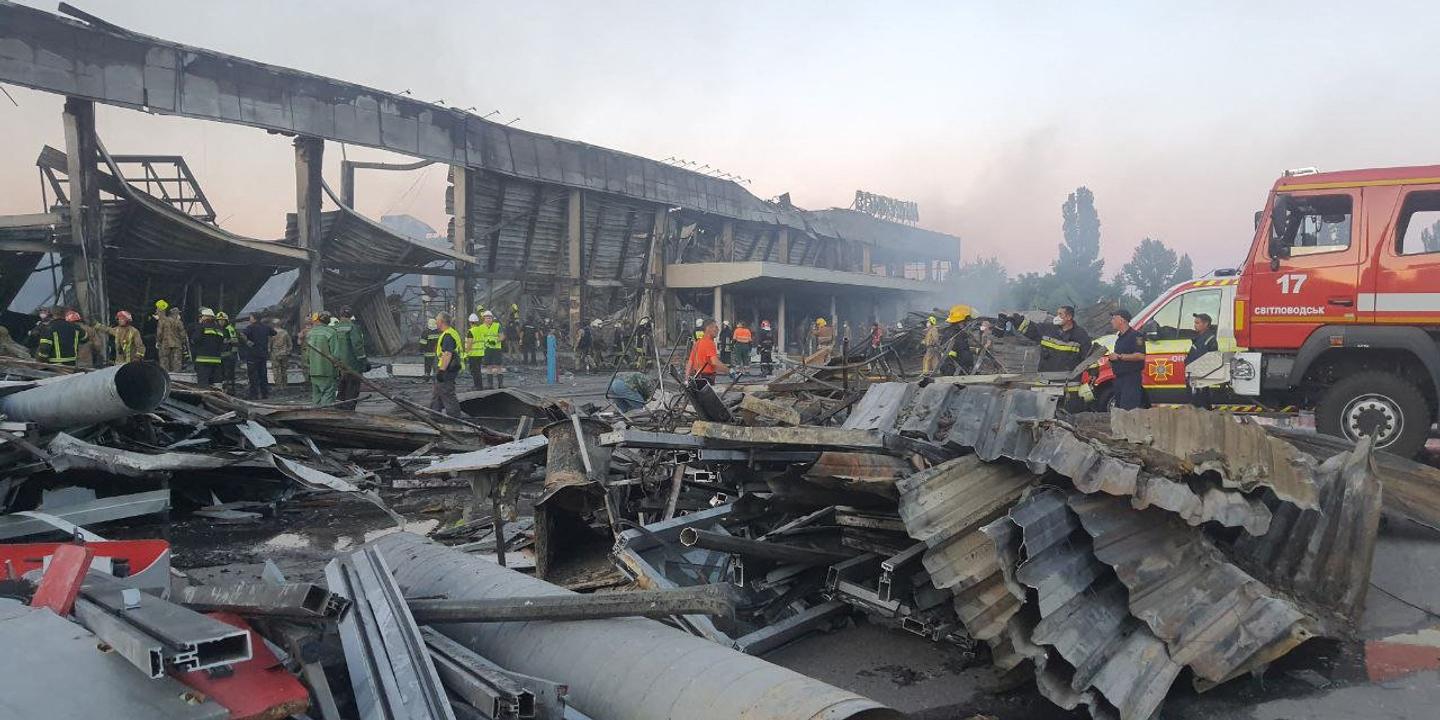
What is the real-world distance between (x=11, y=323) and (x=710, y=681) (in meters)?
19.1

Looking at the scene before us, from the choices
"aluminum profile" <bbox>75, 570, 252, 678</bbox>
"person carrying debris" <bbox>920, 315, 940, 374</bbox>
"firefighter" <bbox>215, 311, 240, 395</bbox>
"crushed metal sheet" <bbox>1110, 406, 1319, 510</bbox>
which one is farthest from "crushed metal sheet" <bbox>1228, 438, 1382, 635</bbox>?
"firefighter" <bbox>215, 311, 240, 395</bbox>

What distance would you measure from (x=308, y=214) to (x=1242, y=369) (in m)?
17.7

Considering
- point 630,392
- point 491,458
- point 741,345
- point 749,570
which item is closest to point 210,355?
point 630,392

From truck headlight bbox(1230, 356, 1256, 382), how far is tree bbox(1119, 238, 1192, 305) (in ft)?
129

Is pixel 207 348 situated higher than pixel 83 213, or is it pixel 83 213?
pixel 83 213

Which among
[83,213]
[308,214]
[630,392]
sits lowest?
[630,392]

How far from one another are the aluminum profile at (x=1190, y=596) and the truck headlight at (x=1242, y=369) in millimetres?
4956

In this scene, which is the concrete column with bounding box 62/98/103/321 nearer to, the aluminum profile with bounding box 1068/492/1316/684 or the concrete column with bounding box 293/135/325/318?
the concrete column with bounding box 293/135/325/318

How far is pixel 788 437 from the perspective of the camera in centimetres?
397

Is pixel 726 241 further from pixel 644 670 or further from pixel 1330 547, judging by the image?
pixel 644 670

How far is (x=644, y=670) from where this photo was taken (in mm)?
2506

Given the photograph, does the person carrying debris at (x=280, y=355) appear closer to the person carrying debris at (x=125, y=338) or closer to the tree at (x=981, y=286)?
the person carrying debris at (x=125, y=338)

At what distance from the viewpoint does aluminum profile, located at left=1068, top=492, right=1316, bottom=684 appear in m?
3.31

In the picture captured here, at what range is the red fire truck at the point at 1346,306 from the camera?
6930 millimetres
